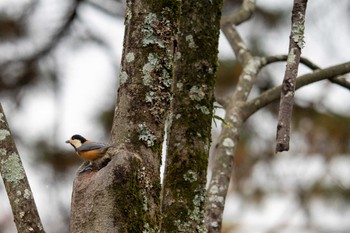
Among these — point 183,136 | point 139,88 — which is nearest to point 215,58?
point 183,136

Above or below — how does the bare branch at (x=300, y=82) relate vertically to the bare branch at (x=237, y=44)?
below

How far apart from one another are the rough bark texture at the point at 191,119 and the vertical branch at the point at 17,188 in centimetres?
35

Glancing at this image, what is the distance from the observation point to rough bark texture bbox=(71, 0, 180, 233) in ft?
5.62

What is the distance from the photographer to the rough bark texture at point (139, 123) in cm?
171

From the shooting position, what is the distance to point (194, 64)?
83.8 inches

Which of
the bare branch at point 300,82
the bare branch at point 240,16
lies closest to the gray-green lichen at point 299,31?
the bare branch at point 300,82

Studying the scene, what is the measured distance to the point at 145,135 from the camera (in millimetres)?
1780

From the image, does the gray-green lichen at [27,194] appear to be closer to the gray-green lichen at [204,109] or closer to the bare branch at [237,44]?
the gray-green lichen at [204,109]

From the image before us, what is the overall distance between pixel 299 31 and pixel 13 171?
2.56 ft

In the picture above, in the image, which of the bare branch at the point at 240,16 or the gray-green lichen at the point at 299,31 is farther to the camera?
the bare branch at the point at 240,16

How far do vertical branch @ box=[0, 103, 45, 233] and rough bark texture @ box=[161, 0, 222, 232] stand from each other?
0.35m

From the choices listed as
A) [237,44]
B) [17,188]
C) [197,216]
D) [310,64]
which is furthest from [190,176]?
[237,44]

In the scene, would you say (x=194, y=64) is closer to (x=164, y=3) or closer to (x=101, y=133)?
(x=164, y=3)

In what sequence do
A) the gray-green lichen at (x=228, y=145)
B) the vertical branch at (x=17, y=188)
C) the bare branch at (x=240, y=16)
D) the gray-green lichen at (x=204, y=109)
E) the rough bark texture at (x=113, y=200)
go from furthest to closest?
the bare branch at (x=240, y=16), the gray-green lichen at (x=228, y=145), the gray-green lichen at (x=204, y=109), the vertical branch at (x=17, y=188), the rough bark texture at (x=113, y=200)
